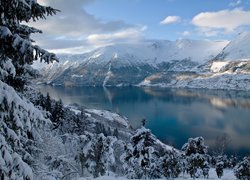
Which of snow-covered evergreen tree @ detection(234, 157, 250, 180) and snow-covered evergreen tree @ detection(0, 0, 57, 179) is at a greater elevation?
snow-covered evergreen tree @ detection(0, 0, 57, 179)

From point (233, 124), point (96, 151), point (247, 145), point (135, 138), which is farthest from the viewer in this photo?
point (233, 124)

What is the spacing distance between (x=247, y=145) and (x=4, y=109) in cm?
14605

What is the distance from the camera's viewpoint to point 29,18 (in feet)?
34.6

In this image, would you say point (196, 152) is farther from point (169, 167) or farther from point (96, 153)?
point (96, 153)

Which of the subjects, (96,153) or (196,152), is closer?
(196,152)

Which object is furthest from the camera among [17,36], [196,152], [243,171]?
[243,171]

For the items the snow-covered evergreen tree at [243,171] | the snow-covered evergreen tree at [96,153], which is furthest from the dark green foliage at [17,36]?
the snow-covered evergreen tree at [243,171]

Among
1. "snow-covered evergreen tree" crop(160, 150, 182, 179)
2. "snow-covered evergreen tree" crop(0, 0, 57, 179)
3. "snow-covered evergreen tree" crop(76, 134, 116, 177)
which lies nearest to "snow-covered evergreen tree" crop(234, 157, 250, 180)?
"snow-covered evergreen tree" crop(160, 150, 182, 179)

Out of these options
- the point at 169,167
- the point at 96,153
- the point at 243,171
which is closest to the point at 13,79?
the point at 96,153

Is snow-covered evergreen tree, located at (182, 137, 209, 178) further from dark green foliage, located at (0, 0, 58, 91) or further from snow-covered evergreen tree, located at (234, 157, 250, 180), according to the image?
dark green foliage, located at (0, 0, 58, 91)

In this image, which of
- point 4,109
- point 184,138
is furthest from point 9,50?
point 184,138

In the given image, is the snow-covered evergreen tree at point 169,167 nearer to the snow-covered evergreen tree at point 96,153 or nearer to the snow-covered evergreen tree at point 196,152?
the snow-covered evergreen tree at point 196,152

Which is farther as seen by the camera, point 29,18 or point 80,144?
point 80,144

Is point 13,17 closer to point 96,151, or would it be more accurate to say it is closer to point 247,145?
point 96,151
